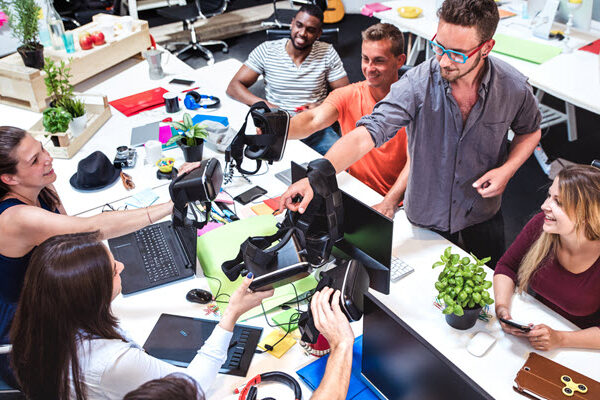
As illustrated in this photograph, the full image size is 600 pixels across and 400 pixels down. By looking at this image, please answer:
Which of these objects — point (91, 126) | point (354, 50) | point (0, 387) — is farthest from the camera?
point (354, 50)

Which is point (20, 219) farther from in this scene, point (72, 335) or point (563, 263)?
point (563, 263)

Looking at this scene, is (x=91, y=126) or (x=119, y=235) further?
(x=91, y=126)

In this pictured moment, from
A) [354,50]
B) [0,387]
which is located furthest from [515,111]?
[354,50]

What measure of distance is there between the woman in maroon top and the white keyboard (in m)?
0.31

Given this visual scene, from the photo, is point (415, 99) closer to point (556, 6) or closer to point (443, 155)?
point (443, 155)

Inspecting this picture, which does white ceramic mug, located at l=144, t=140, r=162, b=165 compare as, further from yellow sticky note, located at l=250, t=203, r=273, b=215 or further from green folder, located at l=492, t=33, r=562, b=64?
green folder, located at l=492, t=33, r=562, b=64

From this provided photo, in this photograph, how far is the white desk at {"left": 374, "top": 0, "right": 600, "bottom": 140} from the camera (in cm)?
314

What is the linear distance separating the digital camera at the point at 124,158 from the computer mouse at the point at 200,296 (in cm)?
105

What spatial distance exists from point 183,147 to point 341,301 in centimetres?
148

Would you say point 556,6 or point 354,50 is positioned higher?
point 556,6

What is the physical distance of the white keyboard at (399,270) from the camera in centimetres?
194

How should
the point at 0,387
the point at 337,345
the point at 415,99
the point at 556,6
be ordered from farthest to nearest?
the point at 556,6
the point at 415,99
the point at 0,387
the point at 337,345

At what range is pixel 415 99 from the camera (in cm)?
194

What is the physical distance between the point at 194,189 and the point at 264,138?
1.31 feet
